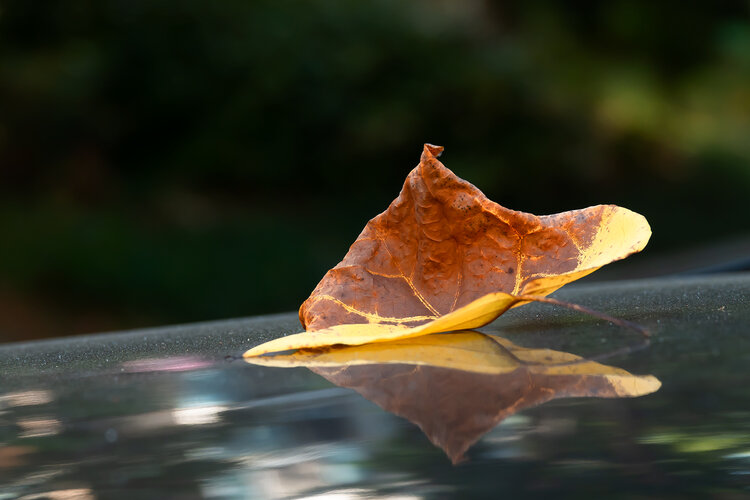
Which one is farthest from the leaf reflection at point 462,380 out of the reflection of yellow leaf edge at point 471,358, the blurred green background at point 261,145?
the blurred green background at point 261,145

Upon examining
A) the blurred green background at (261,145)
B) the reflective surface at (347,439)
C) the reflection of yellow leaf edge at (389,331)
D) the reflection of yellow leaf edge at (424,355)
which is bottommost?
the reflective surface at (347,439)

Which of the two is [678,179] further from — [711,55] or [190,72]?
[190,72]

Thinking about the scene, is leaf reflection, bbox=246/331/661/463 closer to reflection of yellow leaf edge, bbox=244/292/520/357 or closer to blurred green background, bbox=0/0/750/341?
reflection of yellow leaf edge, bbox=244/292/520/357

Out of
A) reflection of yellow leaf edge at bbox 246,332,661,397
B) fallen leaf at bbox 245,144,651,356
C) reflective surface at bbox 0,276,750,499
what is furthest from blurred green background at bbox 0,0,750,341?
reflective surface at bbox 0,276,750,499

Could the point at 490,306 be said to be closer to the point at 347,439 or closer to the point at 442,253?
the point at 442,253

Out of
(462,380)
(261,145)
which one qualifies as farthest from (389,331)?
(261,145)

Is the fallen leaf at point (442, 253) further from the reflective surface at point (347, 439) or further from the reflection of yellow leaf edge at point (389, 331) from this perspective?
Result: the reflective surface at point (347, 439)
